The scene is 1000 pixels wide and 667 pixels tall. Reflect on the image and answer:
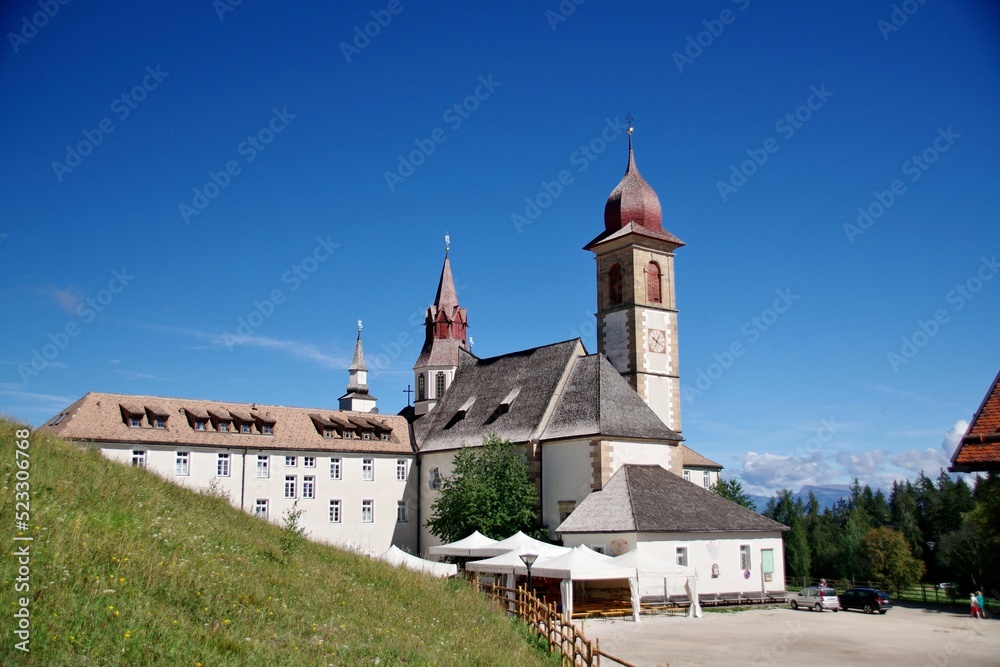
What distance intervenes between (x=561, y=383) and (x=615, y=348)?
13.9 feet

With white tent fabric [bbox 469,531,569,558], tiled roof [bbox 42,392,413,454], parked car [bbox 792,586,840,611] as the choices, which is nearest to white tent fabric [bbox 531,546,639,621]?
white tent fabric [bbox 469,531,569,558]

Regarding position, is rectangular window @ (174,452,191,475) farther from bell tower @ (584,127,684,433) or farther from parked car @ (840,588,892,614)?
parked car @ (840,588,892,614)

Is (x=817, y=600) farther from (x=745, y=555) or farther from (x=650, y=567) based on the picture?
(x=650, y=567)

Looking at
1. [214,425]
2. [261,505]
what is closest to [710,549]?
[261,505]

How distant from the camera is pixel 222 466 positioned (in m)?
43.6

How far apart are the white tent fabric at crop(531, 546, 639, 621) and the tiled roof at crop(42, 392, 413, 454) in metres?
21.7

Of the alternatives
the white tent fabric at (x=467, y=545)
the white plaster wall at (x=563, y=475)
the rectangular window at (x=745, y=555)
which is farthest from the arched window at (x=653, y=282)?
the white tent fabric at (x=467, y=545)

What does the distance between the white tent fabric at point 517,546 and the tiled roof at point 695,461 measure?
37355mm

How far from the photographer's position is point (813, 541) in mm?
78188

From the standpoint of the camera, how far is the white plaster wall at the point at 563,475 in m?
38.3

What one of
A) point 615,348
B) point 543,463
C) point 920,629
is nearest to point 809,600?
point 920,629

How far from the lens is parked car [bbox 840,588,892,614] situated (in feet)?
113

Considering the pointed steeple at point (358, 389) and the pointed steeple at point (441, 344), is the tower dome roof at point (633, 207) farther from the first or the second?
the pointed steeple at point (358, 389)

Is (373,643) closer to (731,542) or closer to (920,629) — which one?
(920,629)
